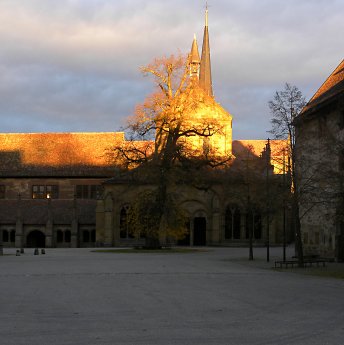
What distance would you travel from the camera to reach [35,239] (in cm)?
6531

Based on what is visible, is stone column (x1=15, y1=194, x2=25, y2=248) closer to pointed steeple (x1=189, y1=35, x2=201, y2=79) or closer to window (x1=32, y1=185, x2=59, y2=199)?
window (x1=32, y1=185, x2=59, y2=199)

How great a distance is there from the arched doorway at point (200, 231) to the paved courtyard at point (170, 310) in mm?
38889

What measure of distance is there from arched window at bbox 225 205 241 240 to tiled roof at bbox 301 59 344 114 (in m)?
22.4

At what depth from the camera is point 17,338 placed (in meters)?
10.1

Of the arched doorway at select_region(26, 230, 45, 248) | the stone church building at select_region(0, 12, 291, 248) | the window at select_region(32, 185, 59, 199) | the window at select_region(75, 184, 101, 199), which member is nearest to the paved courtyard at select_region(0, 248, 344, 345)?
the stone church building at select_region(0, 12, 291, 248)

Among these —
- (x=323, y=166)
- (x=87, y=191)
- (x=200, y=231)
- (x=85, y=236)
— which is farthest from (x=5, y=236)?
(x=323, y=166)

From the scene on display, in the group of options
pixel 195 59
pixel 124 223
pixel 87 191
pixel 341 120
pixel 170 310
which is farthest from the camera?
pixel 195 59

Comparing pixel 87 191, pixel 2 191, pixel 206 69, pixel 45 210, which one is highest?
pixel 206 69

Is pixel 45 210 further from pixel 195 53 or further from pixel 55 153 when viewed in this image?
pixel 195 53

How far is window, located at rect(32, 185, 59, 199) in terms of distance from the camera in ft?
224

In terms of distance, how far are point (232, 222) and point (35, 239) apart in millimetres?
21776

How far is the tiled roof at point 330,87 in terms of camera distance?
35.5 metres

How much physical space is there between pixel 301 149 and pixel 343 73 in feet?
28.7

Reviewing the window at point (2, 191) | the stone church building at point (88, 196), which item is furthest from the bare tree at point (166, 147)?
the window at point (2, 191)
